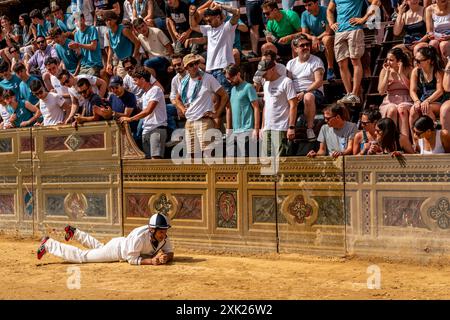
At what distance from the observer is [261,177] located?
11766 mm

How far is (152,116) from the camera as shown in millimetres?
12828

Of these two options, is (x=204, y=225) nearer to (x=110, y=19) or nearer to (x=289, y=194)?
(x=289, y=194)

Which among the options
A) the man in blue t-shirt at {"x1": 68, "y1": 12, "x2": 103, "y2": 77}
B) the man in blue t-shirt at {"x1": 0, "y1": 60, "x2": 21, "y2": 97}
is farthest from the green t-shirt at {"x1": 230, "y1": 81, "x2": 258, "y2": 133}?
the man in blue t-shirt at {"x1": 0, "y1": 60, "x2": 21, "y2": 97}

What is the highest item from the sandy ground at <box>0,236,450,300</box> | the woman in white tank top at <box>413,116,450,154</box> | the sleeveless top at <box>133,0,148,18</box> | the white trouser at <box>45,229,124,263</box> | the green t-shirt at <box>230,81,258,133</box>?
the sleeveless top at <box>133,0,148,18</box>

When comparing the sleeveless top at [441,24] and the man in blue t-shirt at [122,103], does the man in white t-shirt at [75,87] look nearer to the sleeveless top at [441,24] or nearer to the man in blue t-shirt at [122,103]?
the man in blue t-shirt at [122,103]

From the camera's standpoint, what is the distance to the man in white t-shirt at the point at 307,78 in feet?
38.9

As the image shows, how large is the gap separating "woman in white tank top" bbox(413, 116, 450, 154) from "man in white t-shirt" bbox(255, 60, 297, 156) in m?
2.07

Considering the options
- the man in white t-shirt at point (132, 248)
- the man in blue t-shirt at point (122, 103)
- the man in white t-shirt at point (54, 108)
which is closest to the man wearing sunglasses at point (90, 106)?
the man in blue t-shirt at point (122, 103)

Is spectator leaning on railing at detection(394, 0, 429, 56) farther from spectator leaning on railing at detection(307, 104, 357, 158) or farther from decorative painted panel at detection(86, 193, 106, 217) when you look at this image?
decorative painted panel at detection(86, 193, 106, 217)

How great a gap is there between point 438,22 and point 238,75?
10.3ft

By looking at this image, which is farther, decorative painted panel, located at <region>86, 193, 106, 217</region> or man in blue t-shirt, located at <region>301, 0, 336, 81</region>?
decorative painted panel, located at <region>86, 193, 106, 217</region>

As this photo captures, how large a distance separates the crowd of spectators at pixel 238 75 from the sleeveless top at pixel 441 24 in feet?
0.05

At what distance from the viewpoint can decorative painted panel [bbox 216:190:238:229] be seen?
1210 centimetres

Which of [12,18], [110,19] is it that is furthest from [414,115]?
[12,18]
